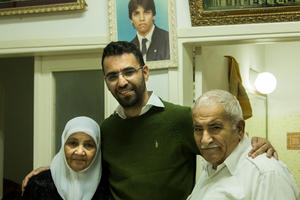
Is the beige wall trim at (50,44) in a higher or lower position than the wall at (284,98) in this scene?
higher

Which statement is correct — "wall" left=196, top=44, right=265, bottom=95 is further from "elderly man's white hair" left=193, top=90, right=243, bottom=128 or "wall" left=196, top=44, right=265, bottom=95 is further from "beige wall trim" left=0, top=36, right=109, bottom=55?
"elderly man's white hair" left=193, top=90, right=243, bottom=128

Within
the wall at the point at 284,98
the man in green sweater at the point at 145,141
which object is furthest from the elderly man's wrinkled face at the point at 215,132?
the wall at the point at 284,98

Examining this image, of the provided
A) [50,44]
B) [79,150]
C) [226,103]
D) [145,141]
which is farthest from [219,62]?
[226,103]

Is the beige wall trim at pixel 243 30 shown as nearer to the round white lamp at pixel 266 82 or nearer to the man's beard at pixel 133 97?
the man's beard at pixel 133 97

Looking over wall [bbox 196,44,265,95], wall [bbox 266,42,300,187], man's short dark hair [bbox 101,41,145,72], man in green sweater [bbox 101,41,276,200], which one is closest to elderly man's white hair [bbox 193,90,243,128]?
man in green sweater [bbox 101,41,276,200]

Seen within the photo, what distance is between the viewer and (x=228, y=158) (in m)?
1.20

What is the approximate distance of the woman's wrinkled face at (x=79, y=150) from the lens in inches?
66.7

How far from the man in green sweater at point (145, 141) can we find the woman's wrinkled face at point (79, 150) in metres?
0.14

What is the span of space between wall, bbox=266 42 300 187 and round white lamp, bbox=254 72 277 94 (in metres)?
0.30

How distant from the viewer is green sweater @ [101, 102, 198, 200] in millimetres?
1570

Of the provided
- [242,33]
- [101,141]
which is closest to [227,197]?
[101,141]

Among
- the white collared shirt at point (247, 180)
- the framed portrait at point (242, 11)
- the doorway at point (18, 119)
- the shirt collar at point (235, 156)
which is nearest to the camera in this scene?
the white collared shirt at point (247, 180)

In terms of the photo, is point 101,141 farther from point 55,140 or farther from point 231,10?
point 231,10

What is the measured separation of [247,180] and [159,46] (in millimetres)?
1289
